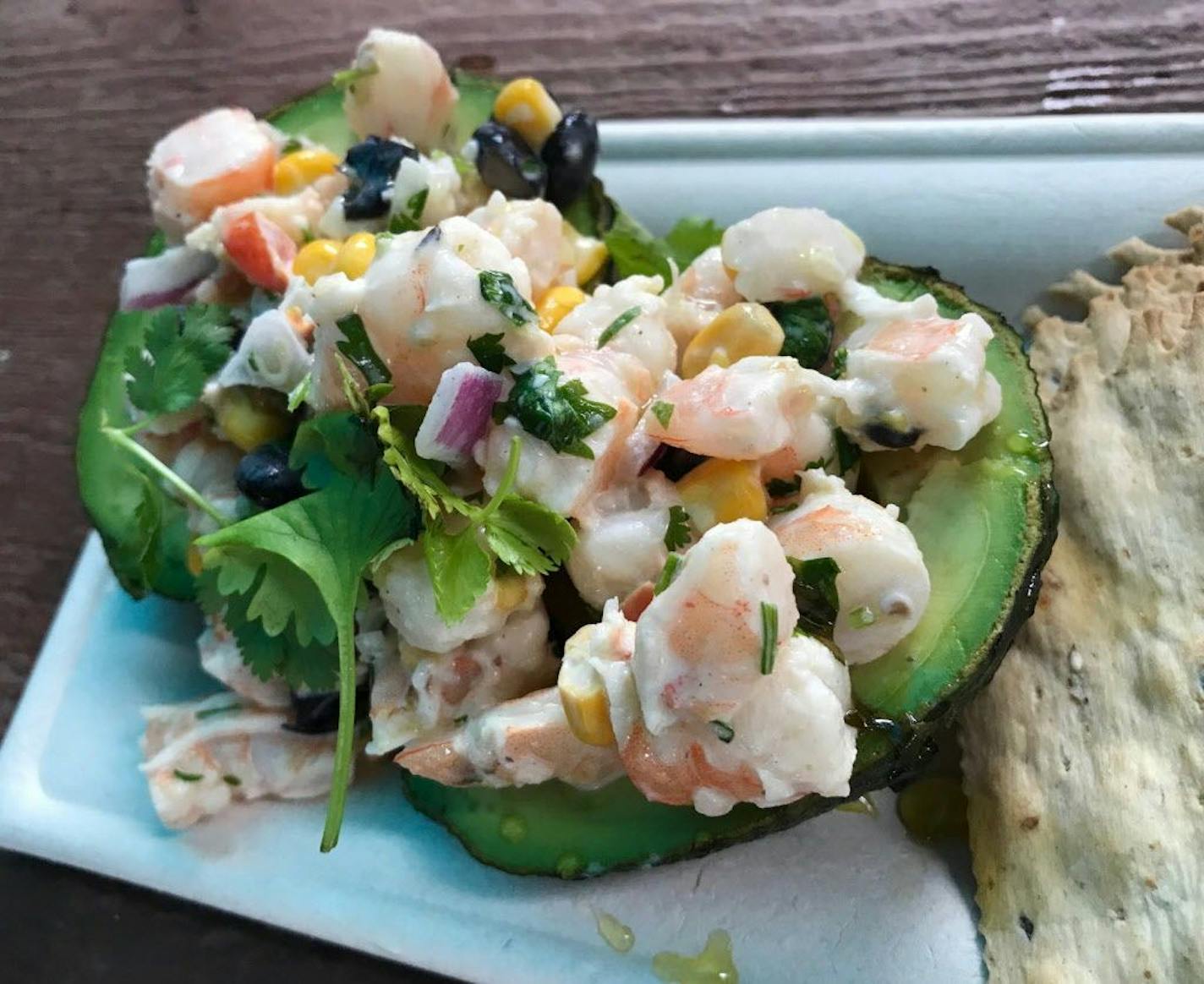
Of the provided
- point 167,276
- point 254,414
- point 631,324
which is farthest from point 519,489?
point 167,276

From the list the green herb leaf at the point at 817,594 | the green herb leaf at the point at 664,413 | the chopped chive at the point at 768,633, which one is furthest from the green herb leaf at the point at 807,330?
the chopped chive at the point at 768,633

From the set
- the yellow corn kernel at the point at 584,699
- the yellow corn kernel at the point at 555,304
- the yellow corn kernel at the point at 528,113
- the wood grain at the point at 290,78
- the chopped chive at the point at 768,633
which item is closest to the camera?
the chopped chive at the point at 768,633

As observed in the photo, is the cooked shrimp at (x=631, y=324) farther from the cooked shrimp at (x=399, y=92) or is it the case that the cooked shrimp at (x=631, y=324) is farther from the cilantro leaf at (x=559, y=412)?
the cooked shrimp at (x=399, y=92)

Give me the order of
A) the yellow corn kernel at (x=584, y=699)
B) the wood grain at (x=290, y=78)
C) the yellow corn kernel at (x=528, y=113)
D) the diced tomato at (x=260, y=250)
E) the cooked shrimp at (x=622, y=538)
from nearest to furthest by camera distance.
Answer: the yellow corn kernel at (x=584, y=699) < the cooked shrimp at (x=622, y=538) < the diced tomato at (x=260, y=250) < the yellow corn kernel at (x=528, y=113) < the wood grain at (x=290, y=78)

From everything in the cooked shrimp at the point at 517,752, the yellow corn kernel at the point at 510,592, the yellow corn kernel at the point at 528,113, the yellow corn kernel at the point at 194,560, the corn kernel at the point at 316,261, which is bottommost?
the yellow corn kernel at the point at 194,560

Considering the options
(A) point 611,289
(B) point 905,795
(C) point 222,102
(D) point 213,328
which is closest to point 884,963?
(B) point 905,795

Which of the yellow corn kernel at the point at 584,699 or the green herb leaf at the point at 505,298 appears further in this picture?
the green herb leaf at the point at 505,298

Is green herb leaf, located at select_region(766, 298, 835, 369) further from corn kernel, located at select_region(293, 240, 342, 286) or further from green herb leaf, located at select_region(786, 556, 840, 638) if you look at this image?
corn kernel, located at select_region(293, 240, 342, 286)

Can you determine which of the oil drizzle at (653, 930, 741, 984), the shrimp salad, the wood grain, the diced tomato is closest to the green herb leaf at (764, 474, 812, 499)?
the shrimp salad

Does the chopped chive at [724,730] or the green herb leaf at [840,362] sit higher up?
the green herb leaf at [840,362]

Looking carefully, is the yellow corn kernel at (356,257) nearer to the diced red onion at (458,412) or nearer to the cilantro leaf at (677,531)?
the diced red onion at (458,412)
